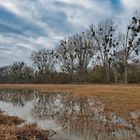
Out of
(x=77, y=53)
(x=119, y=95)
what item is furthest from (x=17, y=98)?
(x=77, y=53)

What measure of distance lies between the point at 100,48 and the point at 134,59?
11.4m

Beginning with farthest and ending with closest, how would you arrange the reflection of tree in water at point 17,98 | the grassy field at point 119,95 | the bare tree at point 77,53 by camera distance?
the bare tree at point 77,53 → the reflection of tree in water at point 17,98 → the grassy field at point 119,95

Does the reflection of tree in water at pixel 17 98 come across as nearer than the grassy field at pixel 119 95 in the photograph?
No

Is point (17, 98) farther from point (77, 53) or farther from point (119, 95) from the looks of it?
point (77, 53)

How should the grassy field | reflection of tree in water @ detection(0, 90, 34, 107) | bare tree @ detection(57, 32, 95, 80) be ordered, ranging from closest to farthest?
the grassy field → reflection of tree in water @ detection(0, 90, 34, 107) → bare tree @ detection(57, 32, 95, 80)

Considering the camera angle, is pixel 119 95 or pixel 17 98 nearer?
pixel 119 95

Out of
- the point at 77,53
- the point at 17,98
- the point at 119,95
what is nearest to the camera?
the point at 119,95

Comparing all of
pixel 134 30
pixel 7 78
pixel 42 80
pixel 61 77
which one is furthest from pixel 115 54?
pixel 7 78

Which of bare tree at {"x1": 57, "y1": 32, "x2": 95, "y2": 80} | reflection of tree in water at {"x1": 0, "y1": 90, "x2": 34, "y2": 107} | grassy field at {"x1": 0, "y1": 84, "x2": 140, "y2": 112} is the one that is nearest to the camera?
grassy field at {"x1": 0, "y1": 84, "x2": 140, "y2": 112}

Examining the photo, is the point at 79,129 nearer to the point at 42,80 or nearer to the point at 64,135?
the point at 64,135

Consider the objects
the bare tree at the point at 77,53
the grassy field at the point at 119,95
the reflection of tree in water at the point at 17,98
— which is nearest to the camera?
the grassy field at the point at 119,95

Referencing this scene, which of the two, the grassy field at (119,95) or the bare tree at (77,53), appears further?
the bare tree at (77,53)

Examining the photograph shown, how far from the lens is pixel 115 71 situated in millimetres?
100188

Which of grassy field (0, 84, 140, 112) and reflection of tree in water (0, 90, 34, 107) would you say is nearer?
grassy field (0, 84, 140, 112)
